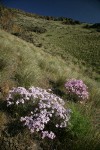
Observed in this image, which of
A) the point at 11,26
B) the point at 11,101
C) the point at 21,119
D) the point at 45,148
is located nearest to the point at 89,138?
the point at 45,148

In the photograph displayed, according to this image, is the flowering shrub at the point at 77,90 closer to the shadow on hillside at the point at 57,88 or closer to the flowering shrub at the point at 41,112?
the shadow on hillside at the point at 57,88

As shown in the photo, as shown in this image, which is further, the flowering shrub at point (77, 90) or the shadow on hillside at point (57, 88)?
the shadow on hillside at point (57, 88)

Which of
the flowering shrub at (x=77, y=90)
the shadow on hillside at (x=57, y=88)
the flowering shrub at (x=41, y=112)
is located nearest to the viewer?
the flowering shrub at (x=41, y=112)

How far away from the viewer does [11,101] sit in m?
6.36

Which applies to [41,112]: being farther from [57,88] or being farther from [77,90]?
[57,88]

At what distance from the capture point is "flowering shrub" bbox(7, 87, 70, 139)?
5387 mm

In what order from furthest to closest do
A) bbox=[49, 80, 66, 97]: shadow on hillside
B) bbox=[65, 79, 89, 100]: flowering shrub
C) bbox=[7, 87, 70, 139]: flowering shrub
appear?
bbox=[49, 80, 66, 97]: shadow on hillside → bbox=[65, 79, 89, 100]: flowering shrub → bbox=[7, 87, 70, 139]: flowering shrub

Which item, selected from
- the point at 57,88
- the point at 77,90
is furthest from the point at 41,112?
the point at 57,88

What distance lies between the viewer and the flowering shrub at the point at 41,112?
17.7 ft

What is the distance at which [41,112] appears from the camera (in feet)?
18.4

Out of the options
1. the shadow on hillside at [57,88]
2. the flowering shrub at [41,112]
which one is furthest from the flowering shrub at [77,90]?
the flowering shrub at [41,112]

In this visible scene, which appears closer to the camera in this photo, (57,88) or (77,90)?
(77,90)

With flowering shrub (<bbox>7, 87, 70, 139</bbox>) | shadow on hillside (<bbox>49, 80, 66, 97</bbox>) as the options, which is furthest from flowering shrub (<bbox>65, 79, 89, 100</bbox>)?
flowering shrub (<bbox>7, 87, 70, 139</bbox>)

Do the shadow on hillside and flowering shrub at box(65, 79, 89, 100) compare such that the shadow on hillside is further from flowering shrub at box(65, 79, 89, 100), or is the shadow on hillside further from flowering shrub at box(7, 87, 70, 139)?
flowering shrub at box(7, 87, 70, 139)
